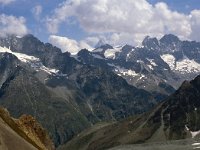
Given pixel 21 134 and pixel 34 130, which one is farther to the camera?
pixel 34 130

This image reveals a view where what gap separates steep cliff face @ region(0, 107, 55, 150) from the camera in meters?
132

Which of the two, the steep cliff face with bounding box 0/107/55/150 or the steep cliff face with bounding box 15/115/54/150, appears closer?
the steep cliff face with bounding box 0/107/55/150

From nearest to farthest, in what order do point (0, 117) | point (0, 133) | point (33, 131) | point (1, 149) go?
point (1, 149) → point (0, 133) → point (0, 117) → point (33, 131)

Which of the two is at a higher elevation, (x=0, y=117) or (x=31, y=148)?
(x=0, y=117)

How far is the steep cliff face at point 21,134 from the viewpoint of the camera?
132 m

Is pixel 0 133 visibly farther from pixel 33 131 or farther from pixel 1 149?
pixel 33 131

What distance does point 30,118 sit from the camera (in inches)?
6334

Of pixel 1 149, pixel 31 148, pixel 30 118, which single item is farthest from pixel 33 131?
pixel 1 149

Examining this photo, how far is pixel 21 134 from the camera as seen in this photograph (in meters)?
147

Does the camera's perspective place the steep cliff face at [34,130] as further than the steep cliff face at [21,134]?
Yes

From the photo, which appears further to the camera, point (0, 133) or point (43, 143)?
point (43, 143)

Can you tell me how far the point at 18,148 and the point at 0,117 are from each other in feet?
66.4

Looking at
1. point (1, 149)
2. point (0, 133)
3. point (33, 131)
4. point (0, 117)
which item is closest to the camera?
point (1, 149)

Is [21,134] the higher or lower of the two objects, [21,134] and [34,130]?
the lower
